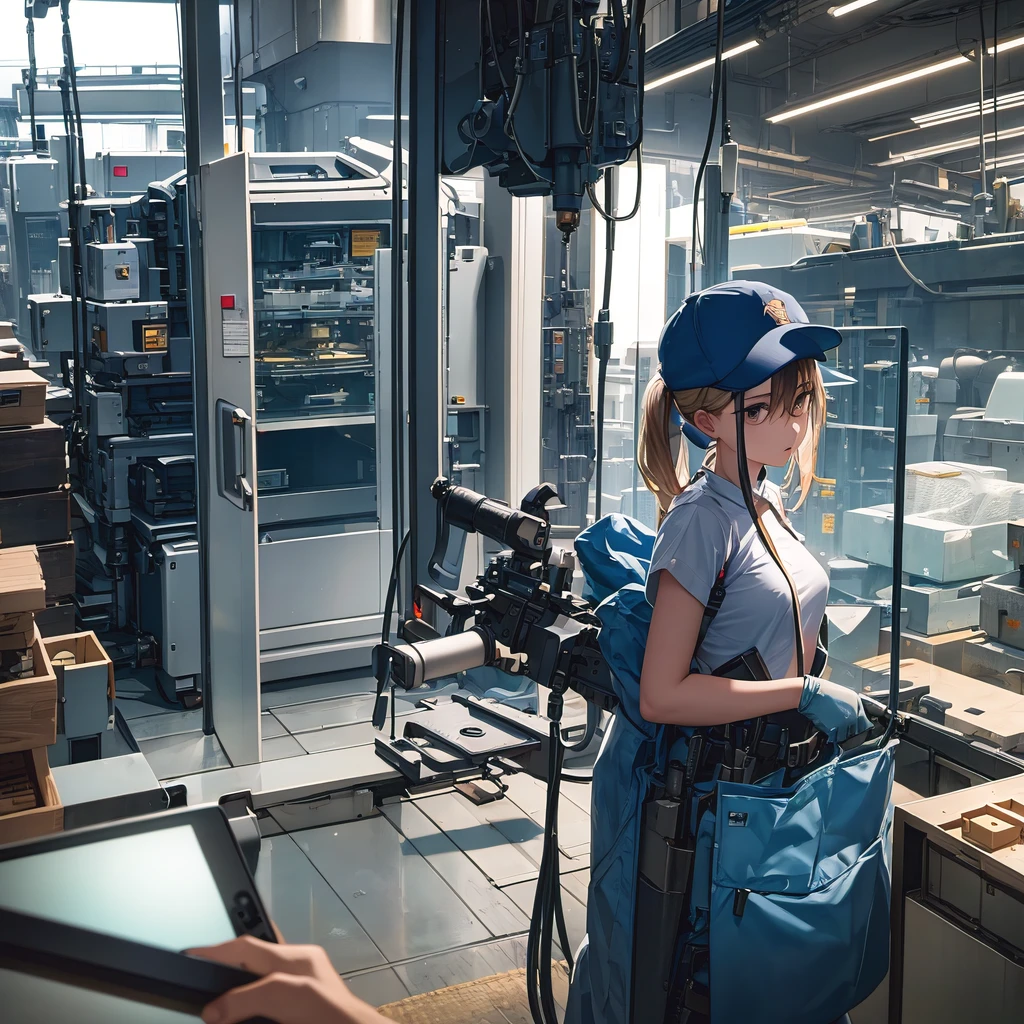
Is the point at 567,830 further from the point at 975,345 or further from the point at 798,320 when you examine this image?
the point at 798,320

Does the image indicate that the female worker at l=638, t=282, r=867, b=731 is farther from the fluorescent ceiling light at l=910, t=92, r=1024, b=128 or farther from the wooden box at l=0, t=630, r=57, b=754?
the wooden box at l=0, t=630, r=57, b=754

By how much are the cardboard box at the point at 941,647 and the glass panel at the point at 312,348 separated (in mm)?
2774

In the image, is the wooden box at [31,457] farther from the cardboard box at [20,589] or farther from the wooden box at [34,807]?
the wooden box at [34,807]

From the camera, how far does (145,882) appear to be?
25.1 inches

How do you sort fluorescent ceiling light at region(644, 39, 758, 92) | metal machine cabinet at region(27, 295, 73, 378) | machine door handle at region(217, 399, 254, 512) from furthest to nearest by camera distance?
1. metal machine cabinet at region(27, 295, 73, 378)
2. fluorescent ceiling light at region(644, 39, 758, 92)
3. machine door handle at region(217, 399, 254, 512)

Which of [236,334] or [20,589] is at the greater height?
[236,334]

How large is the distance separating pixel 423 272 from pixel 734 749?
217cm

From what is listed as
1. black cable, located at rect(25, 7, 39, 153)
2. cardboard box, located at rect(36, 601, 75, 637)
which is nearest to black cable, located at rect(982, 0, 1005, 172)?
cardboard box, located at rect(36, 601, 75, 637)

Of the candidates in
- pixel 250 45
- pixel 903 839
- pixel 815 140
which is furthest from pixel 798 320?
pixel 250 45

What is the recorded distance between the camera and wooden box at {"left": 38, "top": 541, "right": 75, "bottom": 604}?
387cm

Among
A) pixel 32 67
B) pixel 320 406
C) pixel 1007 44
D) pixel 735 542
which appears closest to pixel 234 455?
pixel 320 406

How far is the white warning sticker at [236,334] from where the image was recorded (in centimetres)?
365

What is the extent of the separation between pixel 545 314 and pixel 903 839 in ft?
10.8

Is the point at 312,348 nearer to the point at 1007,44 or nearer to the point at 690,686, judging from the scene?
the point at 1007,44
